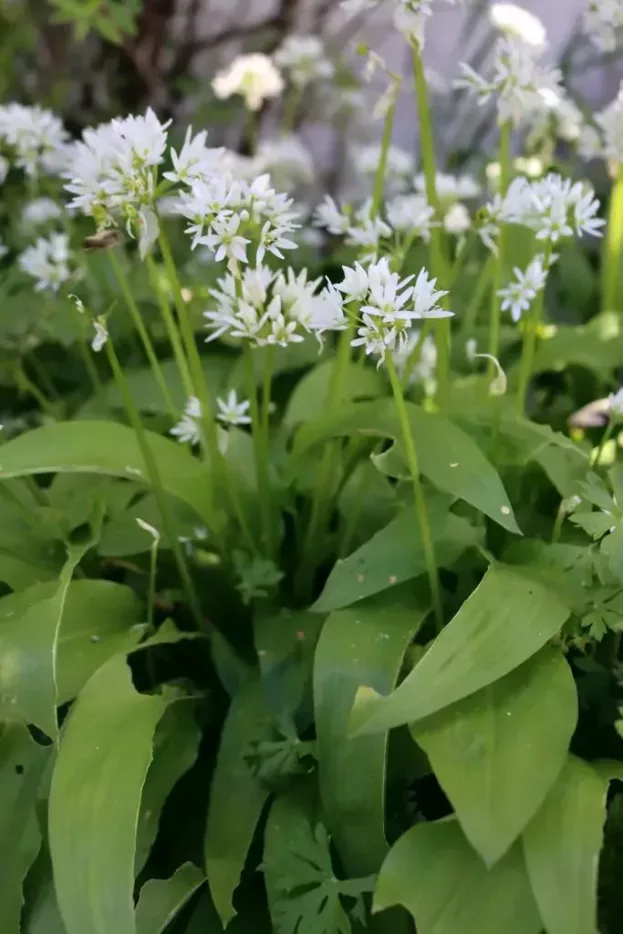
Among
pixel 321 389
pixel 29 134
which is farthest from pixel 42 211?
pixel 321 389

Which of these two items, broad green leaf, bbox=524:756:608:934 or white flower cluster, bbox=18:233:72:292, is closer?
broad green leaf, bbox=524:756:608:934

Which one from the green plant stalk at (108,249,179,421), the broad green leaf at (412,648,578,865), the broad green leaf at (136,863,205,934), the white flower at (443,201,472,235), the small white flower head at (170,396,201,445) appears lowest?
the broad green leaf at (136,863,205,934)

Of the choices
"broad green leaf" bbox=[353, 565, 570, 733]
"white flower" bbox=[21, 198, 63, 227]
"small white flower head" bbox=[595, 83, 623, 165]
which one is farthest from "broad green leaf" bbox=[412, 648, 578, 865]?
"white flower" bbox=[21, 198, 63, 227]

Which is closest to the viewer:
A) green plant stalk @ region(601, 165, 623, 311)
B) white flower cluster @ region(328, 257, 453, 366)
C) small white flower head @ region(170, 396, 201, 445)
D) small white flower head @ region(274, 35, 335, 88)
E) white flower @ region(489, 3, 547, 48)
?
white flower cluster @ region(328, 257, 453, 366)

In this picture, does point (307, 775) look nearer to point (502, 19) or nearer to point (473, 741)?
point (473, 741)

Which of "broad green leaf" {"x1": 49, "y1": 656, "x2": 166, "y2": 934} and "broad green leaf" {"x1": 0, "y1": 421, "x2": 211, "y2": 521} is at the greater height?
"broad green leaf" {"x1": 0, "y1": 421, "x2": 211, "y2": 521}

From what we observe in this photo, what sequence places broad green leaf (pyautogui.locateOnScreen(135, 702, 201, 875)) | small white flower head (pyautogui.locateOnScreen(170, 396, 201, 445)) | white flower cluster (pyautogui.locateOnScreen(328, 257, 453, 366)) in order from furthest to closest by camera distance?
1. small white flower head (pyautogui.locateOnScreen(170, 396, 201, 445))
2. broad green leaf (pyautogui.locateOnScreen(135, 702, 201, 875))
3. white flower cluster (pyautogui.locateOnScreen(328, 257, 453, 366))

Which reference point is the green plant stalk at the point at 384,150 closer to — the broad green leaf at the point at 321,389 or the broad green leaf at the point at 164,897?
the broad green leaf at the point at 321,389

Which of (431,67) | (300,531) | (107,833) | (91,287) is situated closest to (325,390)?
(300,531)

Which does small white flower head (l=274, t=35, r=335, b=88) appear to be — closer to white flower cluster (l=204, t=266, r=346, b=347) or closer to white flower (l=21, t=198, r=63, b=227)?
white flower (l=21, t=198, r=63, b=227)

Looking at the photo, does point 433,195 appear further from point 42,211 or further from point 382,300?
point 42,211
